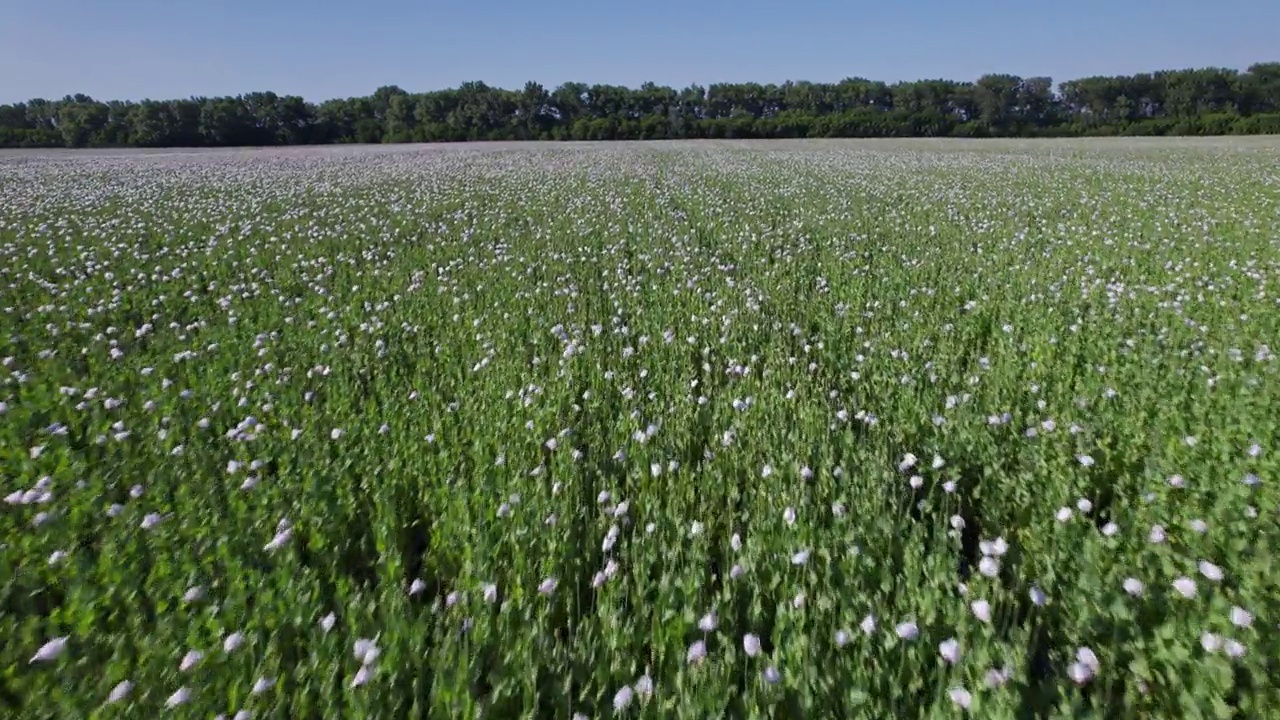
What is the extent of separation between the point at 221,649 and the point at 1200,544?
151 inches

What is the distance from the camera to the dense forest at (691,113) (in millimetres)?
64312

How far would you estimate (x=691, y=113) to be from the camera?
80312 millimetres

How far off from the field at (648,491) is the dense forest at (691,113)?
6654 centimetres

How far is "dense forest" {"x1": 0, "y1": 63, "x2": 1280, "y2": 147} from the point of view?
6431 centimetres

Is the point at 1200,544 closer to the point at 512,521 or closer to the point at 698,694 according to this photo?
the point at 698,694

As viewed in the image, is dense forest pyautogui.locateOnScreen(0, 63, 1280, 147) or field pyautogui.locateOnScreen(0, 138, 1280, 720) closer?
field pyautogui.locateOnScreen(0, 138, 1280, 720)

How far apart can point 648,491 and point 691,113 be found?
271 ft

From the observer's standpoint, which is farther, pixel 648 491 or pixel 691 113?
pixel 691 113

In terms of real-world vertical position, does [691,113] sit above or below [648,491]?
above

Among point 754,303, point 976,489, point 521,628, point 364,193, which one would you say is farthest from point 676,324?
point 364,193

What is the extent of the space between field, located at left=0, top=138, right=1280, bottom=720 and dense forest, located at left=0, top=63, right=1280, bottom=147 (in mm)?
66537

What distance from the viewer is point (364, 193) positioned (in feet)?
62.7

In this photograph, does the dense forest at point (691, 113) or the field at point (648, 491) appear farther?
the dense forest at point (691, 113)

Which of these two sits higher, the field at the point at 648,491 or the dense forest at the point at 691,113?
the dense forest at the point at 691,113
